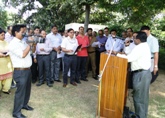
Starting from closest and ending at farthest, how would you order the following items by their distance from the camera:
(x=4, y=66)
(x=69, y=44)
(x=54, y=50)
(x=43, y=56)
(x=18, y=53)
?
(x=18, y=53), (x=4, y=66), (x=43, y=56), (x=69, y=44), (x=54, y=50)

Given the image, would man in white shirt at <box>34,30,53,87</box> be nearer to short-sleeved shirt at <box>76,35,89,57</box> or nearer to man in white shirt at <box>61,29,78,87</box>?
man in white shirt at <box>61,29,78,87</box>

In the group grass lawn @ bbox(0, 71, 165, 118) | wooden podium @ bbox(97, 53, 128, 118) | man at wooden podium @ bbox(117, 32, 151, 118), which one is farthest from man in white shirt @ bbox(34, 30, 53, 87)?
man at wooden podium @ bbox(117, 32, 151, 118)

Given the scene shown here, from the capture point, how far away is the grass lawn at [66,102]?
12.8ft

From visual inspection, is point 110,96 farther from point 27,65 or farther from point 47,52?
point 47,52

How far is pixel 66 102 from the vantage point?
449 centimetres

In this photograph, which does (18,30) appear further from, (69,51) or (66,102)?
(69,51)

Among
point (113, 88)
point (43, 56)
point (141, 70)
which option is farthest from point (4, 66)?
point (141, 70)

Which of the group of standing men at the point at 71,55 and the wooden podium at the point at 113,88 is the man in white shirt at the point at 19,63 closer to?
the group of standing men at the point at 71,55

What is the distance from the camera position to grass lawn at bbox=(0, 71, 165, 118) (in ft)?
12.8

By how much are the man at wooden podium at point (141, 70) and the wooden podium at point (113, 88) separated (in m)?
0.19

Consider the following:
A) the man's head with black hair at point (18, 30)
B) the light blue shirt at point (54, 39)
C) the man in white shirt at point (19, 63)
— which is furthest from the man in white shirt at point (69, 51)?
the man's head with black hair at point (18, 30)

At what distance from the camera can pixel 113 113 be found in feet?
11.8

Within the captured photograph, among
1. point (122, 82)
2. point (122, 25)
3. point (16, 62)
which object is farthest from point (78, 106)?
point (122, 25)

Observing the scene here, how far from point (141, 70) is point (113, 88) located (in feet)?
1.85
